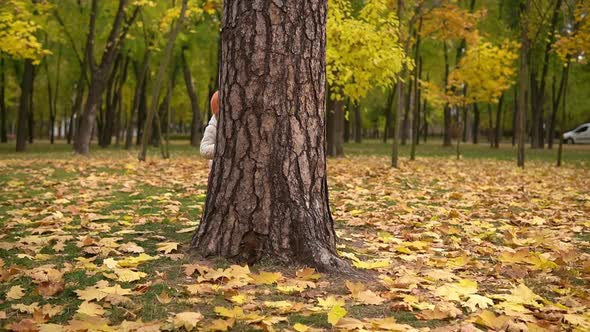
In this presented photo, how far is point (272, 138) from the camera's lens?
3.87m

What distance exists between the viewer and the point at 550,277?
13.1 ft

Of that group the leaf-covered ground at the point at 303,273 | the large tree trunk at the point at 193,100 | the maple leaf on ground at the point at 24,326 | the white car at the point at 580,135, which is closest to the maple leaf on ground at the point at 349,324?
the leaf-covered ground at the point at 303,273

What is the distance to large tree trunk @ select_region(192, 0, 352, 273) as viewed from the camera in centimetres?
387

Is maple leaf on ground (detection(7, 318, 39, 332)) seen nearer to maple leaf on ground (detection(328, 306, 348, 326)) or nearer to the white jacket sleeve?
maple leaf on ground (detection(328, 306, 348, 326))

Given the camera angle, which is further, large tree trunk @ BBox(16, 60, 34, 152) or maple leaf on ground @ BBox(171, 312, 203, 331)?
large tree trunk @ BBox(16, 60, 34, 152)

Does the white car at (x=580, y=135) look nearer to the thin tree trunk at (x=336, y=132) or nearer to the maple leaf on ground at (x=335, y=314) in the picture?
the thin tree trunk at (x=336, y=132)

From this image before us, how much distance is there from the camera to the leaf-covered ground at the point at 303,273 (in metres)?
2.94

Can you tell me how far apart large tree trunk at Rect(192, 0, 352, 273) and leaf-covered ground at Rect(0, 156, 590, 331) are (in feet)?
0.71

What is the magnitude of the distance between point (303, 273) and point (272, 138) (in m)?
0.93

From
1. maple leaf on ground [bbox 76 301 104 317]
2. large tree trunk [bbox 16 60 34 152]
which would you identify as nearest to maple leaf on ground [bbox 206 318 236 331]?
maple leaf on ground [bbox 76 301 104 317]

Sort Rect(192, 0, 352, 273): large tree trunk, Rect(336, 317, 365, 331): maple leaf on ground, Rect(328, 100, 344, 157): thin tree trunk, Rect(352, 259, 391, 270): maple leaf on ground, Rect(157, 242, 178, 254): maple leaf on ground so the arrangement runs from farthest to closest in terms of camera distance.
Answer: Rect(328, 100, 344, 157): thin tree trunk
Rect(157, 242, 178, 254): maple leaf on ground
Rect(352, 259, 391, 270): maple leaf on ground
Rect(192, 0, 352, 273): large tree trunk
Rect(336, 317, 365, 331): maple leaf on ground

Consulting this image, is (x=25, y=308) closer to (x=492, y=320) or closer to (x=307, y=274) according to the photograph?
(x=307, y=274)

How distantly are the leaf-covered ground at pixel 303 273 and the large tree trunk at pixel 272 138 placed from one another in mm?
217

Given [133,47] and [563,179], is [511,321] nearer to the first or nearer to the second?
[563,179]
